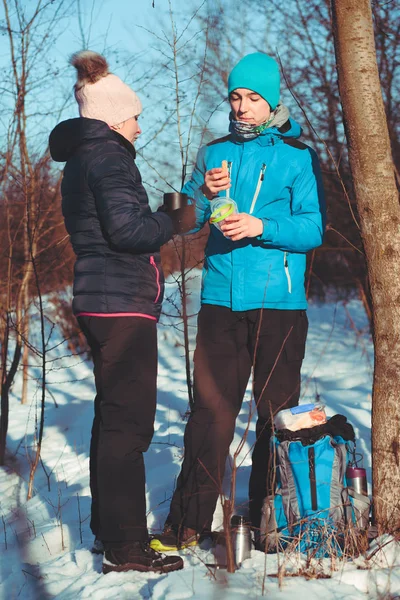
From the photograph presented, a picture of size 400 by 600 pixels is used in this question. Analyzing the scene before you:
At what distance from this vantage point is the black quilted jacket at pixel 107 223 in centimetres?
288

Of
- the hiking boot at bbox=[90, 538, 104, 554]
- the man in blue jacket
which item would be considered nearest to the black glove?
the man in blue jacket

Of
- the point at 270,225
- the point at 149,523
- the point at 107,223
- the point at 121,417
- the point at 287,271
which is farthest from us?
the point at 149,523

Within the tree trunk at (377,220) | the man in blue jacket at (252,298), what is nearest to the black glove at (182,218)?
the man in blue jacket at (252,298)

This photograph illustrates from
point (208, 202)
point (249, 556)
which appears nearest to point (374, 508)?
point (249, 556)

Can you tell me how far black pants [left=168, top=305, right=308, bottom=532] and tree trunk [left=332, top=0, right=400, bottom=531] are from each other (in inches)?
14.6

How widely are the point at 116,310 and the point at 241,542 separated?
105 cm

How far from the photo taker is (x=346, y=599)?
2.48m

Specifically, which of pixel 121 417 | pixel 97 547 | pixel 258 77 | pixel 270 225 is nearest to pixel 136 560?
pixel 97 547

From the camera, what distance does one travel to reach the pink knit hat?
309 cm

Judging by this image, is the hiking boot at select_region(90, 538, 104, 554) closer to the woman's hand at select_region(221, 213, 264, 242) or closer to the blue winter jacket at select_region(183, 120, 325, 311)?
the blue winter jacket at select_region(183, 120, 325, 311)

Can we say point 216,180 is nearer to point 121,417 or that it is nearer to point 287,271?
point 287,271

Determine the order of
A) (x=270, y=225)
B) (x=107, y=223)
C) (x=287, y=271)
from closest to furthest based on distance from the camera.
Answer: (x=107, y=223), (x=270, y=225), (x=287, y=271)

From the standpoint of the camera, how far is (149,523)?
364cm

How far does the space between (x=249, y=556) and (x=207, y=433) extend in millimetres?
553
